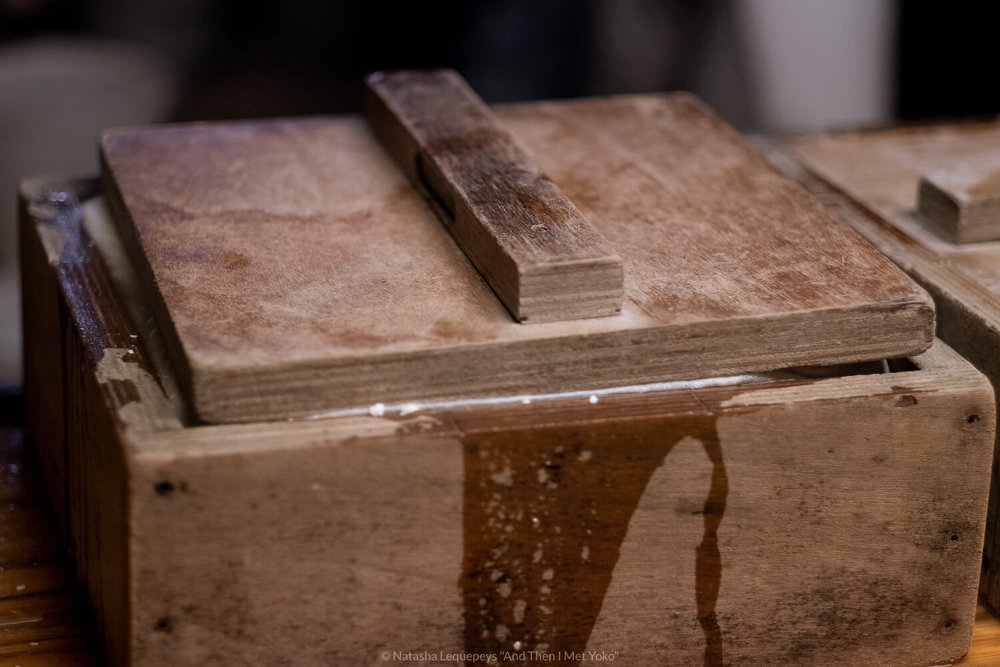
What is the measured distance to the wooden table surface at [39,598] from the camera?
3.79 ft

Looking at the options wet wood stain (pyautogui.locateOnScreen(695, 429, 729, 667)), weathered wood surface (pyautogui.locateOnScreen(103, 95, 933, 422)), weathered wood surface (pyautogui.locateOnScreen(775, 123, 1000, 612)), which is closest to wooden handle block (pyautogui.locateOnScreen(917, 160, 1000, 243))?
weathered wood surface (pyautogui.locateOnScreen(775, 123, 1000, 612))

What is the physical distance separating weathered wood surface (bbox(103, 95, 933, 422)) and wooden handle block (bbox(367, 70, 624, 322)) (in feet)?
0.06

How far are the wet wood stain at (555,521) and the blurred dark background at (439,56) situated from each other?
3.28ft

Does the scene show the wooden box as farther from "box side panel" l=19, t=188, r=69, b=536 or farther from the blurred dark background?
the blurred dark background

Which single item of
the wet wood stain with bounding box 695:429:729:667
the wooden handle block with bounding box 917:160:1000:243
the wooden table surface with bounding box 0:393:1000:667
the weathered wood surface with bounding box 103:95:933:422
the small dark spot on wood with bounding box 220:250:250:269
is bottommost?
the wooden table surface with bounding box 0:393:1000:667

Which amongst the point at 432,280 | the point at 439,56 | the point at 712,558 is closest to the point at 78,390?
the point at 432,280

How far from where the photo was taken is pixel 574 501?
1011mm

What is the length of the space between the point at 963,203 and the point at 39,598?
987 millimetres

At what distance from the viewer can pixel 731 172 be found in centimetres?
138

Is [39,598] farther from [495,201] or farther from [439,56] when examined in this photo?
[439,56]

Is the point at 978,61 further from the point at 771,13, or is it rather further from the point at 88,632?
the point at 88,632

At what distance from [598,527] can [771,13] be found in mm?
1365

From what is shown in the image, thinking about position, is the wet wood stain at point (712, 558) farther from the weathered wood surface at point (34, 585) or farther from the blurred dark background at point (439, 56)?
the blurred dark background at point (439, 56)

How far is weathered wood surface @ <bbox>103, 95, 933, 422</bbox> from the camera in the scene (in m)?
0.99
